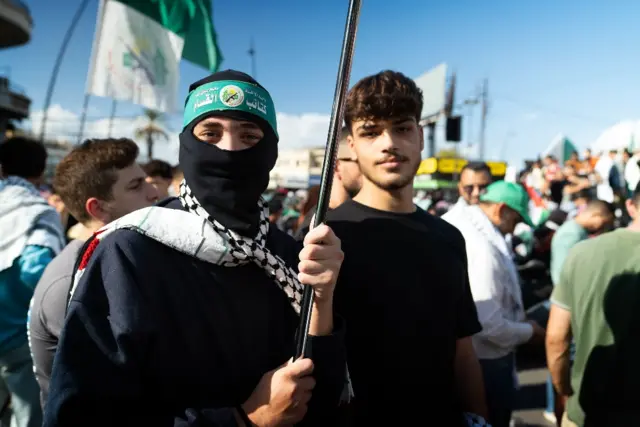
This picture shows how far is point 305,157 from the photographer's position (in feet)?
214

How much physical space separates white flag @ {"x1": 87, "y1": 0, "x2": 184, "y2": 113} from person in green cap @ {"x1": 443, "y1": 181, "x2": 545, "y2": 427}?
12.2ft

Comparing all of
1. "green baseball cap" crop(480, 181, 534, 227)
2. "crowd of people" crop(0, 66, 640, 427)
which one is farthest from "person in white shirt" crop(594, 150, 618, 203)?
"crowd of people" crop(0, 66, 640, 427)

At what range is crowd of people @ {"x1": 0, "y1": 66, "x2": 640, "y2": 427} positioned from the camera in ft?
4.01

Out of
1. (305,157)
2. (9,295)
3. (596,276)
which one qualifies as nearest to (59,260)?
(9,295)

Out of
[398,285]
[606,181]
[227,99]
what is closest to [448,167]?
[606,181]

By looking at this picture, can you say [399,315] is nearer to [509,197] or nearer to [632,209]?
[632,209]

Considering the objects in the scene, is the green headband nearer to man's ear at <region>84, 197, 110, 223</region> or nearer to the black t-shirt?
the black t-shirt

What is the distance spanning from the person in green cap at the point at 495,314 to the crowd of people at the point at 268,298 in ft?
0.04

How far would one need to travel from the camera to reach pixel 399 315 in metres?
1.77

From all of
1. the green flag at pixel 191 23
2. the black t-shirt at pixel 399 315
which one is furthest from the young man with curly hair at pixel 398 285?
the green flag at pixel 191 23

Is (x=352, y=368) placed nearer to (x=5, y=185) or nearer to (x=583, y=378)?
(x=583, y=378)

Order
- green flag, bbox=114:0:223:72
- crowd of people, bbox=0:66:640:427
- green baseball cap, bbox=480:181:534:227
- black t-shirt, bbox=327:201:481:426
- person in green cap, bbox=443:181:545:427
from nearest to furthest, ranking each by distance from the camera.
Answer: crowd of people, bbox=0:66:640:427 < black t-shirt, bbox=327:201:481:426 < person in green cap, bbox=443:181:545:427 < green baseball cap, bbox=480:181:534:227 < green flag, bbox=114:0:223:72

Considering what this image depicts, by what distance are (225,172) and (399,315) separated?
2.74 ft

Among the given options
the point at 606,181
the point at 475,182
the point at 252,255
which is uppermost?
the point at 606,181
